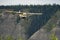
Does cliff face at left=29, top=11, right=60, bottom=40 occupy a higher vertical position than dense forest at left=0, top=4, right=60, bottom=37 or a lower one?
lower

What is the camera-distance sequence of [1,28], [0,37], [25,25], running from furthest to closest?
[1,28] → [25,25] → [0,37]

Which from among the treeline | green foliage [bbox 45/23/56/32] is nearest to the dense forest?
the treeline

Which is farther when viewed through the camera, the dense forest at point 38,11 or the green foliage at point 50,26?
the dense forest at point 38,11

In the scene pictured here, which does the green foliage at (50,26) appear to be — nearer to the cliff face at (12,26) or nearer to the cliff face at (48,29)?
the cliff face at (48,29)

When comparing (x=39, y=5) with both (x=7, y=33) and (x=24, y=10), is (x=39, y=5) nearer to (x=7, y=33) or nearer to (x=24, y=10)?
(x=24, y=10)

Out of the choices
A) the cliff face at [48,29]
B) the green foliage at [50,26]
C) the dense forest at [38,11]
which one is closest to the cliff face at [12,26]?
the dense forest at [38,11]

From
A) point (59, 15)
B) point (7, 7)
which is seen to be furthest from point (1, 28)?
point (59, 15)

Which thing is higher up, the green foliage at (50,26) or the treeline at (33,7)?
the treeline at (33,7)

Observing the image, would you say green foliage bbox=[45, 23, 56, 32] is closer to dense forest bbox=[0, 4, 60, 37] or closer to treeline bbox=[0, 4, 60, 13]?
dense forest bbox=[0, 4, 60, 37]

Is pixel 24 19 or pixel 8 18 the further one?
pixel 8 18
